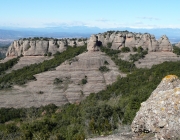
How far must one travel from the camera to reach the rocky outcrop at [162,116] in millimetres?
6992

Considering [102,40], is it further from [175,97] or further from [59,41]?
[175,97]

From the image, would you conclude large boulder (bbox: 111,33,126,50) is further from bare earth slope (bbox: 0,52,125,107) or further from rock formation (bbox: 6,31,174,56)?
bare earth slope (bbox: 0,52,125,107)

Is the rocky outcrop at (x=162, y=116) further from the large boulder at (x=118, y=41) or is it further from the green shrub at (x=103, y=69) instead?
the large boulder at (x=118, y=41)

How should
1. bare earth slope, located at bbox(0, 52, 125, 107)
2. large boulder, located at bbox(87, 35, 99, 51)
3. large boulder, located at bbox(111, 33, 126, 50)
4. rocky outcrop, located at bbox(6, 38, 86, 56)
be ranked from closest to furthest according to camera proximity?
bare earth slope, located at bbox(0, 52, 125, 107) → large boulder, located at bbox(87, 35, 99, 51) → large boulder, located at bbox(111, 33, 126, 50) → rocky outcrop, located at bbox(6, 38, 86, 56)

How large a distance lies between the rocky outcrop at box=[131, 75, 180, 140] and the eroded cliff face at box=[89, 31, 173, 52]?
6150 centimetres

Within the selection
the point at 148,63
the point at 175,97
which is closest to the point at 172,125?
the point at 175,97

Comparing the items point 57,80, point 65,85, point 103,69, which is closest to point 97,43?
point 103,69

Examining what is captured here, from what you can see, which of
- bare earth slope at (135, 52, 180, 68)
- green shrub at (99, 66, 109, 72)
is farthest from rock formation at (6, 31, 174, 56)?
green shrub at (99, 66, 109, 72)

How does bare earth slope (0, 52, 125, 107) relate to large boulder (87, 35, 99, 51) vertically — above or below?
below

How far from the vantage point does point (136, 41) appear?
71562 millimetres

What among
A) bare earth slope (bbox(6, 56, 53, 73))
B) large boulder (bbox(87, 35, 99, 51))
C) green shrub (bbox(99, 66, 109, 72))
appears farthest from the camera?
bare earth slope (bbox(6, 56, 53, 73))

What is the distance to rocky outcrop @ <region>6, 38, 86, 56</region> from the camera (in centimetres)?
7795

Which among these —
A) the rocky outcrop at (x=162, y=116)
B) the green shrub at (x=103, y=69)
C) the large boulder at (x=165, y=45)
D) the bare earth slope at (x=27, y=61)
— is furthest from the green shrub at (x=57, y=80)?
the rocky outcrop at (x=162, y=116)

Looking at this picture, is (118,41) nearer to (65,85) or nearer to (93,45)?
(93,45)
